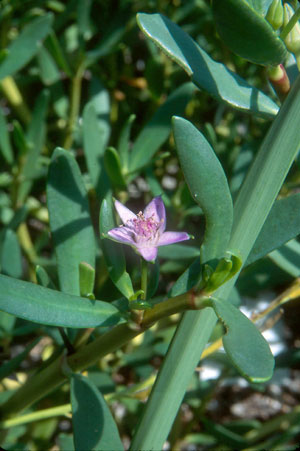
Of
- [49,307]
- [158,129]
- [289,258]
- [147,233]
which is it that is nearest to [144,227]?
[147,233]

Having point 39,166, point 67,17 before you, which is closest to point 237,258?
point 39,166

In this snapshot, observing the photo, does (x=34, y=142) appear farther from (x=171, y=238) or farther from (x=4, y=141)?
(x=171, y=238)

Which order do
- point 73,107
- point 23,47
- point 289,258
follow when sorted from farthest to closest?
point 73,107
point 23,47
point 289,258

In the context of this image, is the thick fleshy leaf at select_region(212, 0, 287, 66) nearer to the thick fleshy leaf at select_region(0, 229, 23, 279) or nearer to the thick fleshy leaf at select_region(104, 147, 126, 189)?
the thick fleshy leaf at select_region(104, 147, 126, 189)

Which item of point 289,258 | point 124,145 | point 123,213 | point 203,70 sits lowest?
point 289,258

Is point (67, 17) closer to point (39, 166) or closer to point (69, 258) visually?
point (39, 166)

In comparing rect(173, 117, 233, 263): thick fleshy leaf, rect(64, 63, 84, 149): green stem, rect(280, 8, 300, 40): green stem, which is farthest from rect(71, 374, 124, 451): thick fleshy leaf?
rect(64, 63, 84, 149): green stem

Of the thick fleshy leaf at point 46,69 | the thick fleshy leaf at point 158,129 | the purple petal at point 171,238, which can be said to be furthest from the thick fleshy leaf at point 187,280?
the thick fleshy leaf at point 46,69
